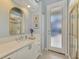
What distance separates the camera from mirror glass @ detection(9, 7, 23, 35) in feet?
8.94

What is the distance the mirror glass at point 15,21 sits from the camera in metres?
2.73

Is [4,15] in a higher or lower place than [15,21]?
higher

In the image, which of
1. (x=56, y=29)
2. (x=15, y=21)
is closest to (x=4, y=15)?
(x=15, y=21)

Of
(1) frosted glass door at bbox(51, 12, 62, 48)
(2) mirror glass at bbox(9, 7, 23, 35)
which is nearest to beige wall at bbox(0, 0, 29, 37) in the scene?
(2) mirror glass at bbox(9, 7, 23, 35)

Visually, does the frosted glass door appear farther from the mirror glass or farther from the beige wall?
the beige wall

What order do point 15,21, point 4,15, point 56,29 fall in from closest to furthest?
1. point 4,15
2. point 15,21
3. point 56,29

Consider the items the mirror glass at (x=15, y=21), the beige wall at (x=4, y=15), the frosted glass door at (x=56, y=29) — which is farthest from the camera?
the frosted glass door at (x=56, y=29)

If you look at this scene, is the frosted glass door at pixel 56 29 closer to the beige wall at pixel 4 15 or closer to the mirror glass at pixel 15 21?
the mirror glass at pixel 15 21

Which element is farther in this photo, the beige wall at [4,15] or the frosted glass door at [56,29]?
the frosted glass door at [56,29]

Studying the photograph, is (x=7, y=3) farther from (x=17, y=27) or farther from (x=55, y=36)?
(x=55, y=36)

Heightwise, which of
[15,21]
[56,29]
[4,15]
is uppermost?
[4,15]

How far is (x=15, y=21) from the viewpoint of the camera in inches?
113

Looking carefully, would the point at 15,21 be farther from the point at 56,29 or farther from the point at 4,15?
the point at 56,29

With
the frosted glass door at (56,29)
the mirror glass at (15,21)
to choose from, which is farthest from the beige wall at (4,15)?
the frosted glass door at (56,29)
